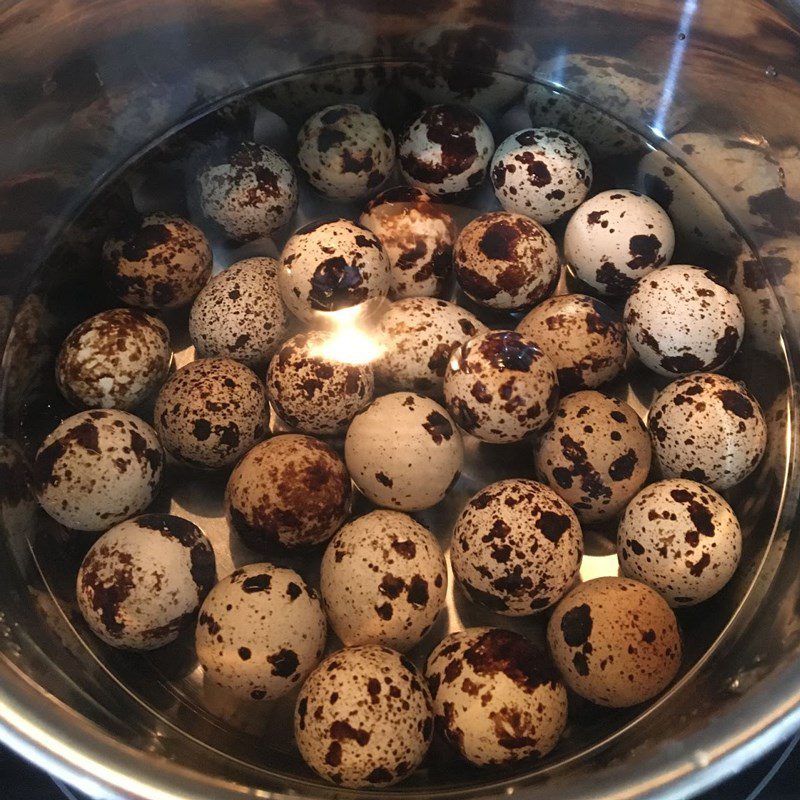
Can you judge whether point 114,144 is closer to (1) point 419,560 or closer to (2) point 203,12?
(2) point 203,12

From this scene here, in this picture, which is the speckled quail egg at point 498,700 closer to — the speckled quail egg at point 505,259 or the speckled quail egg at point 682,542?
the speckled quail egg at point 682,542

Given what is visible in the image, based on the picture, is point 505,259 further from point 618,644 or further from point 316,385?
point 618,644

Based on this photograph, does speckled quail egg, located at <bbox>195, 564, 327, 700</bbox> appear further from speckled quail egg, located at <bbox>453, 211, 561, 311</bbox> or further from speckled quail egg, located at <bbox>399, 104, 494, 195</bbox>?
speckled quail egg, located at <bbox>399, 104, 494, 195</bbox>

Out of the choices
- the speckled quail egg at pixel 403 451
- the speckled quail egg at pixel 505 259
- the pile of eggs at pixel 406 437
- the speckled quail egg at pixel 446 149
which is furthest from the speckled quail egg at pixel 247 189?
the speckled quail egg at pixel 403 451

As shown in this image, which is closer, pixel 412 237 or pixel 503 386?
pixel 503 386

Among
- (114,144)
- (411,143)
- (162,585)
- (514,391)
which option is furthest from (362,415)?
(114,144)

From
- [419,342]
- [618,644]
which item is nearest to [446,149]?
[419,342]
